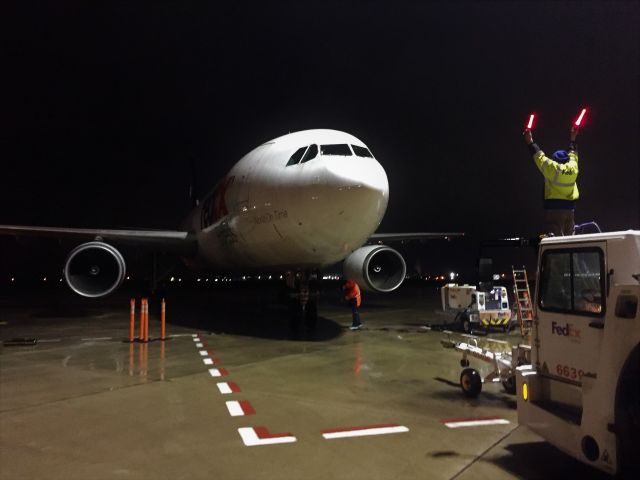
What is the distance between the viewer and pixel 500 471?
338 centimetres

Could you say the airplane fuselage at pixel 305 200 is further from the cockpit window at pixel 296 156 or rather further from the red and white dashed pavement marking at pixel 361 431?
the red and white dashed pavement marking at pixel 361 431

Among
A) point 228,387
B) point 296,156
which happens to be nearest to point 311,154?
point 296,156

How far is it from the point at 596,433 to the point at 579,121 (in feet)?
9.76

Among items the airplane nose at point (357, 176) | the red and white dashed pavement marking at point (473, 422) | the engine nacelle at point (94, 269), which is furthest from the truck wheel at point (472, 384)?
the engine nacelle at point (94, 269)

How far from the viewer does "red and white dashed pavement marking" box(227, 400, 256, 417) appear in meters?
4.74

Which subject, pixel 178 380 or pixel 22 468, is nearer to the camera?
pixel 22 468

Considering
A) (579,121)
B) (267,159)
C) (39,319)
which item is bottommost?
(39,319)

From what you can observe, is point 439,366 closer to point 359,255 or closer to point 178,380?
point 178,380

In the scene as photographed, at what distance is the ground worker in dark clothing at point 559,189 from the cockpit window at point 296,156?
509 centimetres

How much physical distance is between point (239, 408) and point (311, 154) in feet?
17.5

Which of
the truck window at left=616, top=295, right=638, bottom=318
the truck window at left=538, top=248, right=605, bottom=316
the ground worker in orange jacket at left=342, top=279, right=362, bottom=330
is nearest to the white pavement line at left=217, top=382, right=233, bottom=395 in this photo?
the truck window at left=538, top=248, right=605, bottom=316

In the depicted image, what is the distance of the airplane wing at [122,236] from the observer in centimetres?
1329

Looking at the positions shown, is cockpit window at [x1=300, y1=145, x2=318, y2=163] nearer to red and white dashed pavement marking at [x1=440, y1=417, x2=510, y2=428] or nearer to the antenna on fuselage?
red and white dashed pavement marking at [x1=440, y1=417, x2=510, y2=428]

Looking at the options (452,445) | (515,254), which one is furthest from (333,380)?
(515,254)
